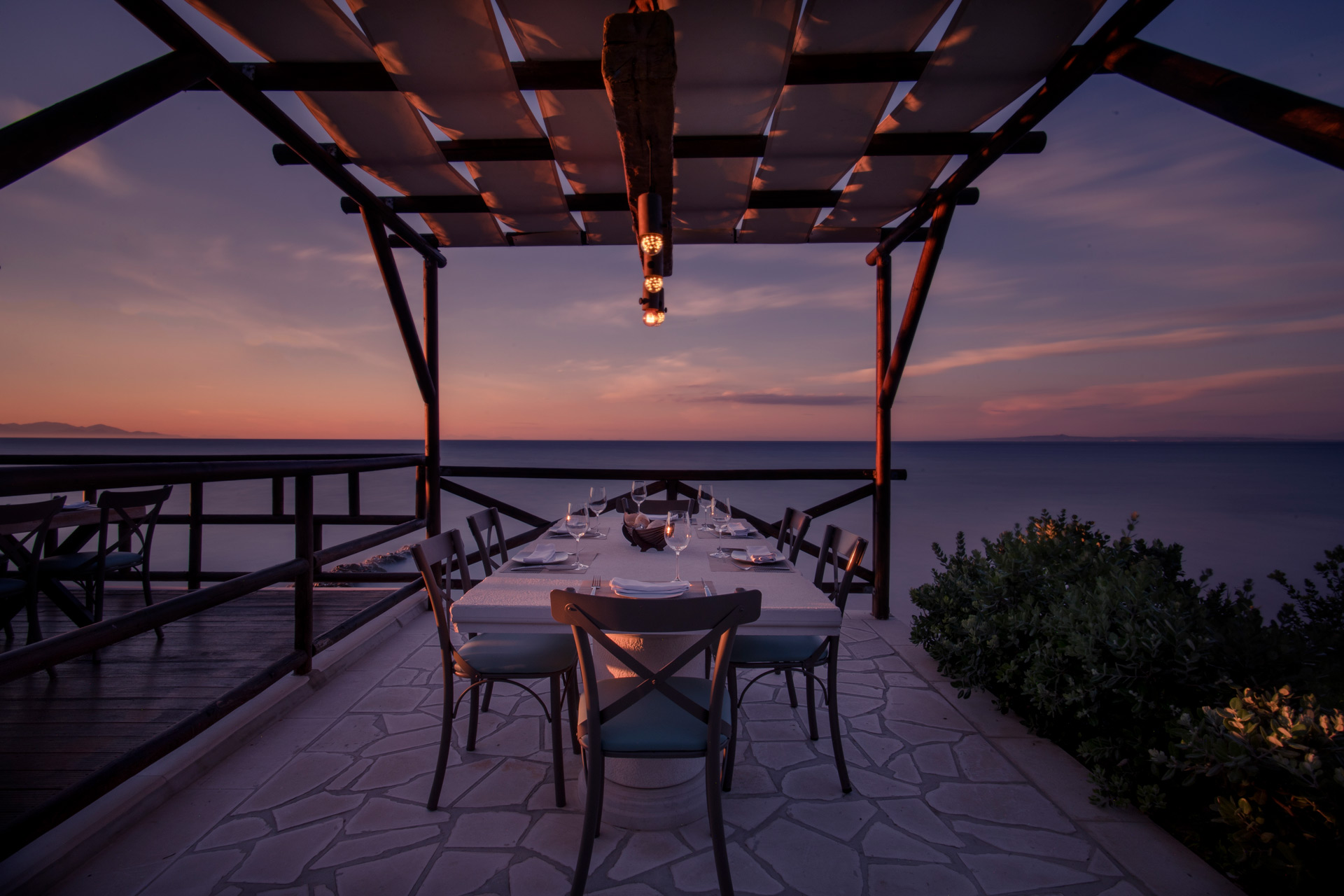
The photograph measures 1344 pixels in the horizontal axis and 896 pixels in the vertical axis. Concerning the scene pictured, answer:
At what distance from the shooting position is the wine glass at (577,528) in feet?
7.52

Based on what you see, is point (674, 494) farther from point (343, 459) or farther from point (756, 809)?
point (756, 809)

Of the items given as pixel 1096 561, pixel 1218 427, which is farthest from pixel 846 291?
pixel 1218 427

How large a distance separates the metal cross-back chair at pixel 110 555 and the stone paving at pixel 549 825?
4.75ft

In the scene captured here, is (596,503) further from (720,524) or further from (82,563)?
(82,563)

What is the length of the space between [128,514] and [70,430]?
73.5 meters

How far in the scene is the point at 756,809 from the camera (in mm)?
1883

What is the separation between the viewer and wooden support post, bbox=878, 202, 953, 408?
10.6 ft

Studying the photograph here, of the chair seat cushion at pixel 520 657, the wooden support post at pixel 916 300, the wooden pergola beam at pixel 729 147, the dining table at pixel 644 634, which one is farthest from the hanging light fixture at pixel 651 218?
the wooden support post at pixel 916 300

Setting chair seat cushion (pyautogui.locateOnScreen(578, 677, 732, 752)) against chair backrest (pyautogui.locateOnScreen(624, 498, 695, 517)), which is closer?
chair seat cushion (pyautogui.locateOnScreen(578, 677, 732, 752))

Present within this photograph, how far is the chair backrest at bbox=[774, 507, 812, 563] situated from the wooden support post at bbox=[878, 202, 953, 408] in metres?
1.56

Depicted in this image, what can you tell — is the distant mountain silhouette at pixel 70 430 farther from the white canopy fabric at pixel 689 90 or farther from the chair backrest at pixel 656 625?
the chair backrest at pixel 656 625

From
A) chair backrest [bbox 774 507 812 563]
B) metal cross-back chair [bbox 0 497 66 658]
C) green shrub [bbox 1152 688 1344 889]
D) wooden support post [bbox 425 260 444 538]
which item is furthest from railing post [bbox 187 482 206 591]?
green shrub [bbox 1152 688 1344 889]

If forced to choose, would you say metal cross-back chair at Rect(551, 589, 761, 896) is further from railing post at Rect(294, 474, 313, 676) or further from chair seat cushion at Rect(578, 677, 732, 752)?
railing post at Rect(294, 474, 313, 676)

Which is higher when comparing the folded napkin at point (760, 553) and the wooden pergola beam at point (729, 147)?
the wooden pergola beam at point (729, 147)
